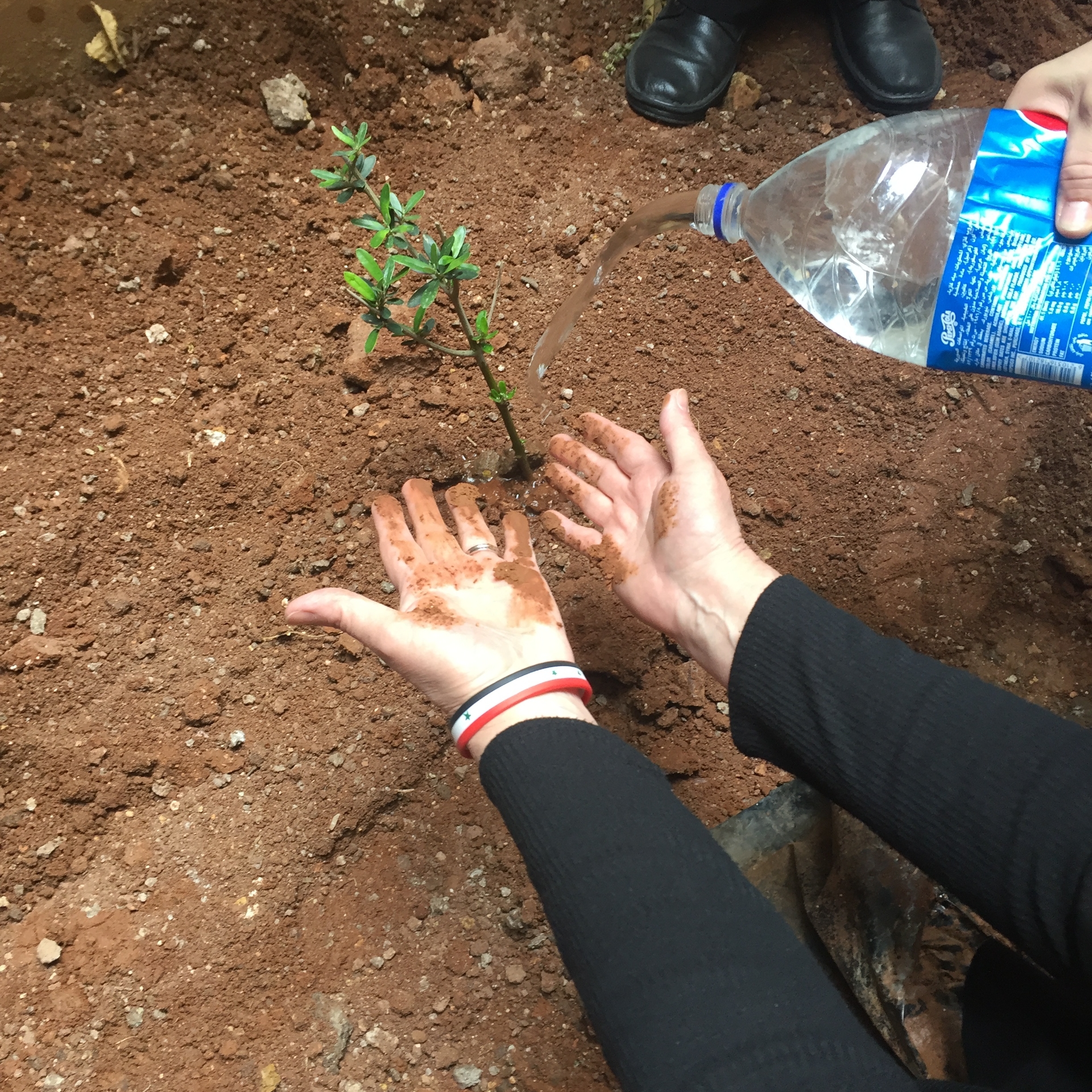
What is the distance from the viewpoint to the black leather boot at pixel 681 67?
75.3 inches

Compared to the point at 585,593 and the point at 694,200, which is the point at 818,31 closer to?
the point at 694,200

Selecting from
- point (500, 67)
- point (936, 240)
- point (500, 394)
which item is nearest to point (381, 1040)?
point (500, 394)

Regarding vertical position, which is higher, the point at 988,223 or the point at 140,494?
the point at 988,223

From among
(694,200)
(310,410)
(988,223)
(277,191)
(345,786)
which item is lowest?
(345,786)

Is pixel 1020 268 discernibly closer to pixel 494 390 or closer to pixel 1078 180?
pixel 1078 180

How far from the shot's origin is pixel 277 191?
185 centimetres

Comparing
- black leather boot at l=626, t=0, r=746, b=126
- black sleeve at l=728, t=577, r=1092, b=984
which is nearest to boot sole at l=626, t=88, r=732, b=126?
black leather boot at l=626, t=0, r=746, b=126

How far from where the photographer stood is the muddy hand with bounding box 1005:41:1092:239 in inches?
40.6

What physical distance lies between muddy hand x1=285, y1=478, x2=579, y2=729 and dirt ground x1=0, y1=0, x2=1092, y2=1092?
0.23 metres

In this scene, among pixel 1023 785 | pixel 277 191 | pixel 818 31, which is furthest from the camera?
pixel 818 31

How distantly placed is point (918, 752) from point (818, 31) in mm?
1921

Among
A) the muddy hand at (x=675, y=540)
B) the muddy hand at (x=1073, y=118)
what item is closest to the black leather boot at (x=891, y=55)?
the muddy hand at (x=1073, y=118)

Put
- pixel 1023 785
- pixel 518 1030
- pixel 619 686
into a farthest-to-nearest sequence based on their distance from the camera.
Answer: pixel 619 686, pixel 518 1030, pixel 1023 785

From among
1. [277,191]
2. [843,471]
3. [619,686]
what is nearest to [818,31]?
[843,471]
